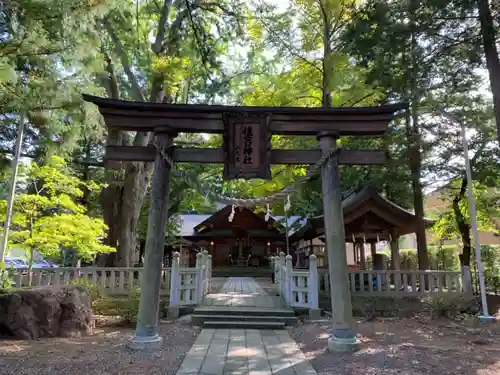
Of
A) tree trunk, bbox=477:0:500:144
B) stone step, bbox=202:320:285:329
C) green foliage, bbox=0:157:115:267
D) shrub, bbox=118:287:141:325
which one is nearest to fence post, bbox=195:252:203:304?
shrub, bbox=118:287:141:325

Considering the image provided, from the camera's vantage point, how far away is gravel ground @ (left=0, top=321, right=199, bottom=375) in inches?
169

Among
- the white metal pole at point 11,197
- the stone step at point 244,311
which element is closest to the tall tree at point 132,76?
the white metal pole at point 11,197

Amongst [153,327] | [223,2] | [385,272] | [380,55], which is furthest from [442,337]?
[223,2]

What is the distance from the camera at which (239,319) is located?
7422 mm

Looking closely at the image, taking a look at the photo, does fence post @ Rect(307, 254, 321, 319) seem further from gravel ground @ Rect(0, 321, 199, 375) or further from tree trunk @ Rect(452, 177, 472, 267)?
tree trunk @ Rect(452, 177, 472, 267)

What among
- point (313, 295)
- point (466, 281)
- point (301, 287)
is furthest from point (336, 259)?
point (466, 281)

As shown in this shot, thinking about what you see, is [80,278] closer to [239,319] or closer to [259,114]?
[239,319]

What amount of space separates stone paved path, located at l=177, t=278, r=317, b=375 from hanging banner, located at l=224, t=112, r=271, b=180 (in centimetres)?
270

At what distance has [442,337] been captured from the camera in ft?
22.1

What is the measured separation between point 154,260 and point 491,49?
877cm

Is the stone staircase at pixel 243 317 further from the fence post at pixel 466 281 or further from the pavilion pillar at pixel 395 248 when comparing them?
the pavilion pillar at pixel 395 248

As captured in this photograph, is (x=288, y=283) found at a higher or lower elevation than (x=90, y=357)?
higher

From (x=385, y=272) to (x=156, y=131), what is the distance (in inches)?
294

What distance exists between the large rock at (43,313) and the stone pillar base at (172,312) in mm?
1750
